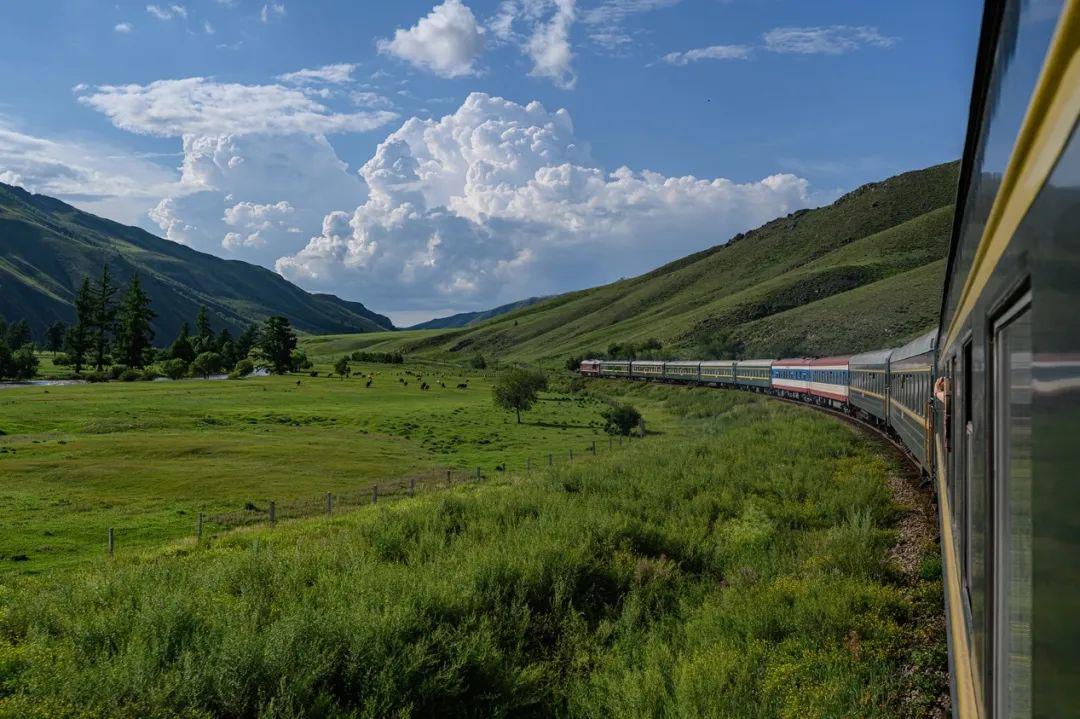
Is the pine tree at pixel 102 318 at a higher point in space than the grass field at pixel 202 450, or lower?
higher

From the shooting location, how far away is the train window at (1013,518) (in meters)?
1.91

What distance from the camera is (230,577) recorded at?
1223 centimetres

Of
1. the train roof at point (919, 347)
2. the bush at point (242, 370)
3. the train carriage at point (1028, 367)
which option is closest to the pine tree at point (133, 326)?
the bush at point (242, 370)

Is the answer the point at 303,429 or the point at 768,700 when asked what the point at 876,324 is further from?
the point at 768,700

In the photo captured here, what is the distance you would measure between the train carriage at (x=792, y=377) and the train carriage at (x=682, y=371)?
773 inches

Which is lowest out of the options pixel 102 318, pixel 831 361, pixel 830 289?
pixel 831 361

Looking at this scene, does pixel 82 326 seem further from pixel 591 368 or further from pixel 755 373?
pixel 755 373

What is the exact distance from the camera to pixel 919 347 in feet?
52.5

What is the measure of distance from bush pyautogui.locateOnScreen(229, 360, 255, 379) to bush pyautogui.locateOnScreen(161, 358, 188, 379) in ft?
25.3

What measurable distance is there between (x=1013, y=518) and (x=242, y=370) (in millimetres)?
143639

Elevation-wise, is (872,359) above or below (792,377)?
above

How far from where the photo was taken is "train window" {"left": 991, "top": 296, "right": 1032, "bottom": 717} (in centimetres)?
191

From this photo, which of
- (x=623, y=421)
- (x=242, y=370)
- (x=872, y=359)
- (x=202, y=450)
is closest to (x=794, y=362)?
(x=623, y=421)

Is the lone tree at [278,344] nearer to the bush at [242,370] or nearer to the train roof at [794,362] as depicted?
the bush at [242,370]
